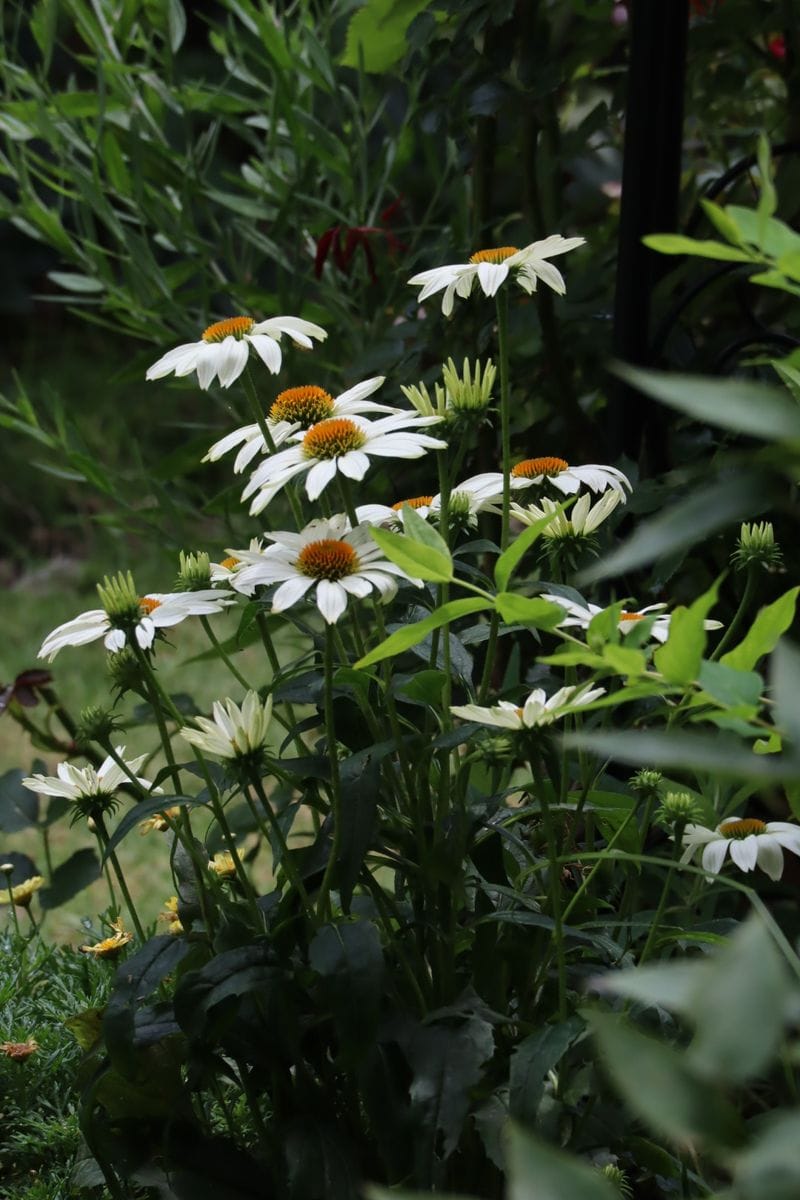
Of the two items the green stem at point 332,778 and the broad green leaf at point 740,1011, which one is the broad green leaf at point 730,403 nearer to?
the broad green leaf at point 740,1011

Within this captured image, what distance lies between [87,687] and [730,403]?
1998 millimetres

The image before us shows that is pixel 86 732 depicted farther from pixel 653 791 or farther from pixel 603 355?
pixel 603 355

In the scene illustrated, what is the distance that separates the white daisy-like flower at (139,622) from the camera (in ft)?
1.93

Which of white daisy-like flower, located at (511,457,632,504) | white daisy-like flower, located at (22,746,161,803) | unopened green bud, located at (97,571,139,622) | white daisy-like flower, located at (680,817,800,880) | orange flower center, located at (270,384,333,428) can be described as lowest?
white daisy-like flower, located at (680,817,800,880)

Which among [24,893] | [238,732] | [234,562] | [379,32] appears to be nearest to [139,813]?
[238,732]

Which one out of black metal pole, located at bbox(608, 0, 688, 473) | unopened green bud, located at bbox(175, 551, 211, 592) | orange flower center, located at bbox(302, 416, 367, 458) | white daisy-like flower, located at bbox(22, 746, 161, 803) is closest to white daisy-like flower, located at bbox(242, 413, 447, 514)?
orange flower center, located at bbox(302, 416, 367, 458)

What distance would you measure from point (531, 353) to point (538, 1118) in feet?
2.53

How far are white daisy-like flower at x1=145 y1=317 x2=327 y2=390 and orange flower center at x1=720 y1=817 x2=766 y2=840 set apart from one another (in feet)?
1.16

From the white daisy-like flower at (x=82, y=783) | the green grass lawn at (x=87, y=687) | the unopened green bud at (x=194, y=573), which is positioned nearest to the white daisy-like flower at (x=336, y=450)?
the unopened green bud at (x=194, y=573)

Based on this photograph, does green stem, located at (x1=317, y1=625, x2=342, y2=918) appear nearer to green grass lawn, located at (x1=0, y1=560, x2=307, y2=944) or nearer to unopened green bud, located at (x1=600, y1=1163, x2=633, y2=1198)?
unopened green bud, located at (x1=600, y1=1163, x2=633, y2=1198)

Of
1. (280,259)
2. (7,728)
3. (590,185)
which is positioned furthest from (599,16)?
(7,728)

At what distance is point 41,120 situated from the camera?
1.06m

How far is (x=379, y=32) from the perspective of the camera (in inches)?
42.6

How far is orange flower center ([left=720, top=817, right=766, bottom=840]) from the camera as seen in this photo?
2.36ft
